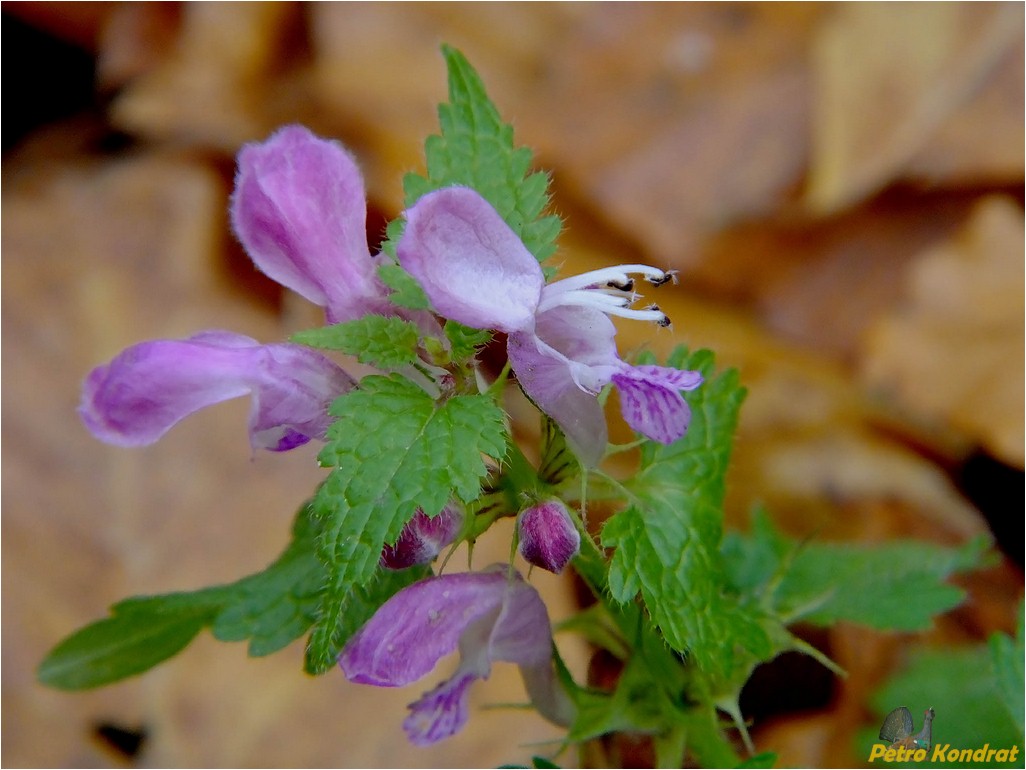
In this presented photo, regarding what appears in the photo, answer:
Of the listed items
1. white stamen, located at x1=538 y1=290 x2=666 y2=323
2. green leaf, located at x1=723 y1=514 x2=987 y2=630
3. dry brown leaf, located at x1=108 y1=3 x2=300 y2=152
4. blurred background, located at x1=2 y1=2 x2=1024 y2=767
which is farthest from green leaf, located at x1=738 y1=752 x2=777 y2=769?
dry brown leaf, located at x1=108 y1=3 x2=300 y2=152

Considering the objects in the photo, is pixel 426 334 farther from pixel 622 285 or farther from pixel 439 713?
pixel 439 713

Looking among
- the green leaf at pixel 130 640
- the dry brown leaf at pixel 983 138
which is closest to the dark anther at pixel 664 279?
the green leaf at pixel 130 640

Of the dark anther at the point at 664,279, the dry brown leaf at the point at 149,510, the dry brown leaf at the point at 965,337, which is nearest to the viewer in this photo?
the dark anther at the point at 664,279

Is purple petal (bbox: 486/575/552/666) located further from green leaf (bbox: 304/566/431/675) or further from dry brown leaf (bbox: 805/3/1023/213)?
dry brown leaf (bbox: 805/3/1023/213)

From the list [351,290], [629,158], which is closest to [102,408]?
[351,290]

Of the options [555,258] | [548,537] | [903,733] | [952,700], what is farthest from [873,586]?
[555,258]

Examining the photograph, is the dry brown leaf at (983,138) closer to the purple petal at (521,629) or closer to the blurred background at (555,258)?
the blurred background at (555,258)
